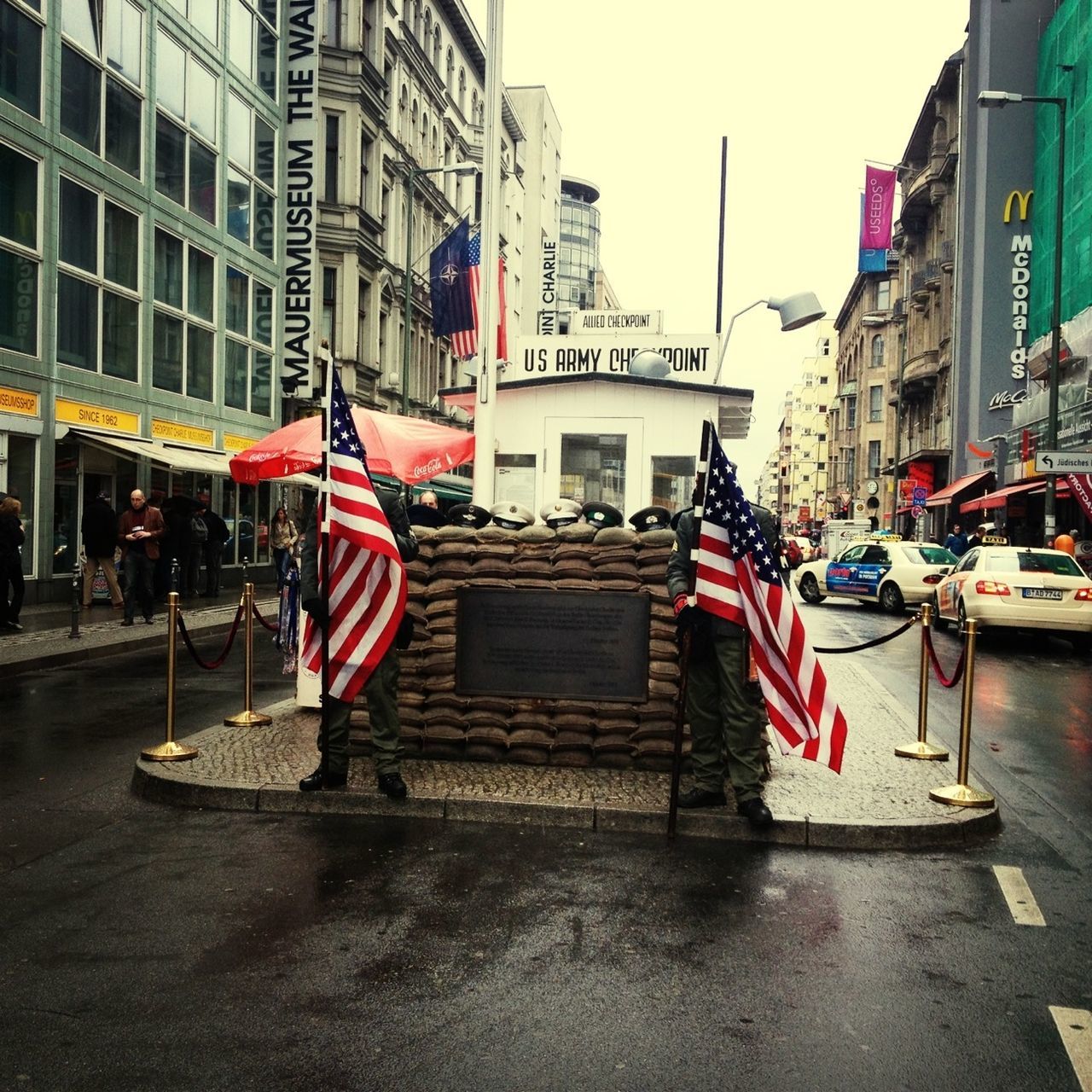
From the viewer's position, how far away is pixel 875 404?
268 feet

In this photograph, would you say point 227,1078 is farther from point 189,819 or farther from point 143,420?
point 143,420

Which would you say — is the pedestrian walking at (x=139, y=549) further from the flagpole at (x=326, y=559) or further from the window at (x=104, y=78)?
the flagpole at (x=326, y=559)

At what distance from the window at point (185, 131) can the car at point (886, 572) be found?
16685 mm

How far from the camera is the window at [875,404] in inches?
3196

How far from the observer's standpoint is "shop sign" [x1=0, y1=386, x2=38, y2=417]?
19391 millimetres

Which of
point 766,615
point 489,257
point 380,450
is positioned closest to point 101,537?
point 380,450

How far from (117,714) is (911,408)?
190 feet

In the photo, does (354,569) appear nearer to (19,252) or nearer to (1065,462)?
(19,252)

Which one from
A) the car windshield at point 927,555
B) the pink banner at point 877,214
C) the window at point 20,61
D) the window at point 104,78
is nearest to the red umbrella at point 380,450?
the window at point 20,61

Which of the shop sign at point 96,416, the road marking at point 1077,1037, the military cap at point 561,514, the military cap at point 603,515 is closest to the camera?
the road marking at point 1077,1037

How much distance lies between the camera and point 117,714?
10.4 meters

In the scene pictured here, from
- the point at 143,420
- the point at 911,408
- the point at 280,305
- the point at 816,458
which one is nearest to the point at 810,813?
the point at 143,420

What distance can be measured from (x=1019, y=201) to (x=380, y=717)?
40.6 m

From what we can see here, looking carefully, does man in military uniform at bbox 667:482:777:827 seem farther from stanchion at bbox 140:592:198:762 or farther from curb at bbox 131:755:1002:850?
stanchion at bbox 140:592:198:762
